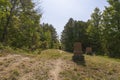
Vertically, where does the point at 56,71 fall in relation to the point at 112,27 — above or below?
below

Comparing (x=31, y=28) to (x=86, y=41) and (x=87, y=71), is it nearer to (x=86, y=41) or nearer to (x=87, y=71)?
(x=87, y=71)

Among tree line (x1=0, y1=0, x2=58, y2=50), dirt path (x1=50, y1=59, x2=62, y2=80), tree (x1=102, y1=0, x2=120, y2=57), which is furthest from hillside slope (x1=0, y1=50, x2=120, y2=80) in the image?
tree (x1=102, y1=0, x2=120, y2=57)

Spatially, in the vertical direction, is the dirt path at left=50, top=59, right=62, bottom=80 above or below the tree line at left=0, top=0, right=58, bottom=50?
below

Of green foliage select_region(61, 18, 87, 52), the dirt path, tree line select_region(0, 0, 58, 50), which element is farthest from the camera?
green foliage select_region(61, 18, 87, 52)

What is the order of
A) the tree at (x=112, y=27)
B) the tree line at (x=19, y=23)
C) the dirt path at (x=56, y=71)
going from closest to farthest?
the dirt path at (x=56, y=71), the tree line at (x=19, y=23), the tree at (x=112, y=27)

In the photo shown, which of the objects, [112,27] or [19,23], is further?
[112,27]

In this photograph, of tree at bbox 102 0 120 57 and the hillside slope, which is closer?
the hillside slope

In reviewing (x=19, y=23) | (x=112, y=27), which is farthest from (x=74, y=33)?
(x=19, y=23)

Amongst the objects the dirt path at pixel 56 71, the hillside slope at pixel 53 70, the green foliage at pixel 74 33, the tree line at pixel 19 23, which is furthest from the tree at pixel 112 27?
the green foliage at pixel 74 33

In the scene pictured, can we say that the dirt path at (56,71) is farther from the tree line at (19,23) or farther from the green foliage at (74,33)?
the green foliage at (74,33)

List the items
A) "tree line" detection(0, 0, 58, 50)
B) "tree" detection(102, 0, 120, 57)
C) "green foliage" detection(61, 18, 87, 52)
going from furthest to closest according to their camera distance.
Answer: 1. "green foliage" detection(61, 18, 87, 52)
2. "tree" detection(102, 0, 120, 57)
3. "tree line" detection(0, 0, 58, 50)

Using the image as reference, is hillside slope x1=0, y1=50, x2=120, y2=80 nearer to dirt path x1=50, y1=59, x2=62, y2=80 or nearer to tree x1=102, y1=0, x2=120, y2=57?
dirt path x1=50, y1=59, x2=62, y2=80

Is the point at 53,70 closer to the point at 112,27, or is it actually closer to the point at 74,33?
the point at 112,27

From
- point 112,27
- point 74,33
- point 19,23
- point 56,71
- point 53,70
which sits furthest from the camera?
point 74,33
